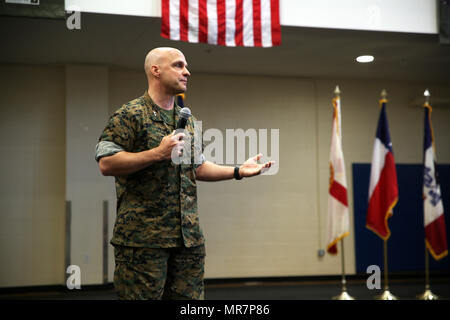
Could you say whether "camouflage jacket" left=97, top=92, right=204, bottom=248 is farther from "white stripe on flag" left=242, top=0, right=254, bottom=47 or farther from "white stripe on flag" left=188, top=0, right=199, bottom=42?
"white stripe on flag" left=242, top=0, right=254, bottom=47

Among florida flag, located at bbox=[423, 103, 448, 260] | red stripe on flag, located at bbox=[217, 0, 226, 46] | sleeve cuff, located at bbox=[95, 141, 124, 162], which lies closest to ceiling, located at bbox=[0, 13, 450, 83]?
red stripe on flag, located at bbox=[217, 0, 226, 46]

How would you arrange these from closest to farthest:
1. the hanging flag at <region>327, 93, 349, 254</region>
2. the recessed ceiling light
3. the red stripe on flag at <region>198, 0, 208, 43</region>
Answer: the red stripe on flag at <region>198, 0, 208, 43</region> → the hanging flag at <region>327, 93, 349, 254</region> → the recessed ceiling light

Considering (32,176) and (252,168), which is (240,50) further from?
(252,168)

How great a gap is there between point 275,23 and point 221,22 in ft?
1.67

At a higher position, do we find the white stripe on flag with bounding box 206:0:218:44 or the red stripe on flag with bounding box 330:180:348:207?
the white stripe on flag with bounding box 206:0:218:44

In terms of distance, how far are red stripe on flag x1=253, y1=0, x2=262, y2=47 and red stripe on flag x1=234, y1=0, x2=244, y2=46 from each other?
4.6 inches

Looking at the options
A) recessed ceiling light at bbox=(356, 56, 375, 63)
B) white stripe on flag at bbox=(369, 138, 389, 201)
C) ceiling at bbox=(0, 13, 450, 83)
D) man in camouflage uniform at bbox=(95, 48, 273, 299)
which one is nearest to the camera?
man in camouflage uniform at bbox=(95, 48, 273, 299)

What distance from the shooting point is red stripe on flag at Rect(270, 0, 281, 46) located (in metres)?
5.11

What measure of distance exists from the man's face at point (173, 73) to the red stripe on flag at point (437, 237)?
4.62 m

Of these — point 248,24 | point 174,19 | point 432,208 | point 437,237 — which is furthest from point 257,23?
point 437,237

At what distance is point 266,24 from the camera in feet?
16.9

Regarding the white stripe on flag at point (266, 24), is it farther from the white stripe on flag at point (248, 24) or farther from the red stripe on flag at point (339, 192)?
the red stripe on flag at point (339, 192)

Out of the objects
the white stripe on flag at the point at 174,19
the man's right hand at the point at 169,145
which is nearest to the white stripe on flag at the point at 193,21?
the white stripe on flag at the point at 174,19
